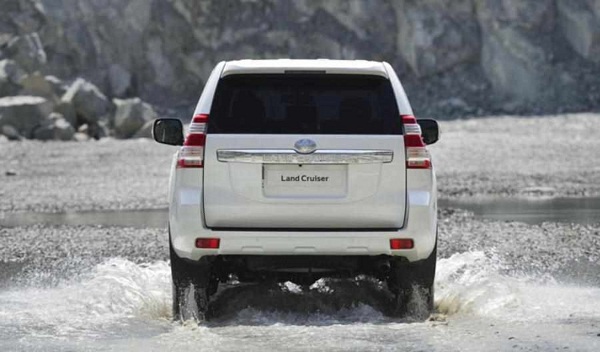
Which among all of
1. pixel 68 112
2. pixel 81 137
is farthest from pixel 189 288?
pixel 68 112

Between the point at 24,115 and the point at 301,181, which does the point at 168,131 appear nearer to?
the point at 301,181

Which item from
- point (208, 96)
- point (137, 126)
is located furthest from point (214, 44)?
point (208, 96)

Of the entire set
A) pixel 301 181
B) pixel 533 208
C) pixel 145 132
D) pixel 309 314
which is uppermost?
pixel 301 181

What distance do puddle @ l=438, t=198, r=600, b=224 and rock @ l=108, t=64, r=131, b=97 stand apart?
23.2 metres

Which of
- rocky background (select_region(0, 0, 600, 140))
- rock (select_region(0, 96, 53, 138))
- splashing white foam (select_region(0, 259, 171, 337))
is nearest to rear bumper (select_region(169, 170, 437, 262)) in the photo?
splashing white foam (select_region(0, 259, 171, 337))

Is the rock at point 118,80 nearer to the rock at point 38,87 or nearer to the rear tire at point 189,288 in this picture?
the rock at point 38,87

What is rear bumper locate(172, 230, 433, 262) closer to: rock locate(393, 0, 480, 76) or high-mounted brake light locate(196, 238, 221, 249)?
high-mounted brake light locate(196, 238, 221, 249)

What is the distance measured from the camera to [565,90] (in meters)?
39.7

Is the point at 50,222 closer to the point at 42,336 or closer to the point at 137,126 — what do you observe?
the point at 42,336

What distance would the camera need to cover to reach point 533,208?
19.3 m

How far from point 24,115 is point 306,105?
93.0ft

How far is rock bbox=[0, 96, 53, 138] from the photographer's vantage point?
116 ft

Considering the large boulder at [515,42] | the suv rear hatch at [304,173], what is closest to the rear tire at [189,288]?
the suv rear hatch at [304,173]

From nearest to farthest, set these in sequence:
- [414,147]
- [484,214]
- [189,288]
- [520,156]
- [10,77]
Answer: [414,147] < [189,288] < [484,214] < [520,156] < [10,77]
